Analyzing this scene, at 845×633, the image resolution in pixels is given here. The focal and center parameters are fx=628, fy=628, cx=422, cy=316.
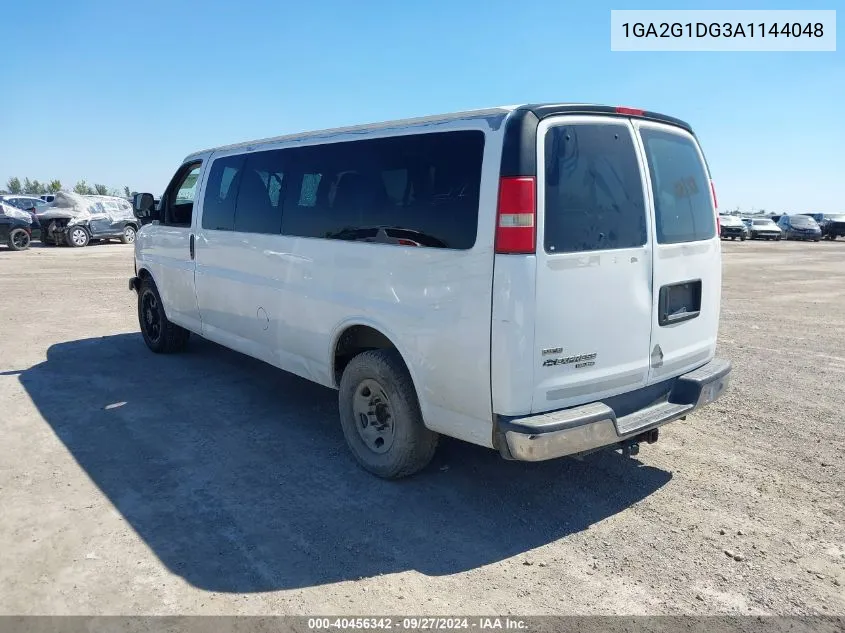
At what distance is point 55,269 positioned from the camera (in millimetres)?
15789

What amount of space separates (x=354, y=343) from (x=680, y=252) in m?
2.25

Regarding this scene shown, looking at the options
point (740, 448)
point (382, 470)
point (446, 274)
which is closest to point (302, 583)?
point (382, 470)

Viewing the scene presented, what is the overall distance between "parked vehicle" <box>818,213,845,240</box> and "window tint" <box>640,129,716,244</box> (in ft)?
142

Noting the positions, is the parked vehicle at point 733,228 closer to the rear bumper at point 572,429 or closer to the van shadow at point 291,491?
the van shadow at point 291,491

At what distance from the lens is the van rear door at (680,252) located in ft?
12.4

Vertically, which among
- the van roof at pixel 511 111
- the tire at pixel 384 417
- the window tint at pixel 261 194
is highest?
the van roof at pixel 511 111

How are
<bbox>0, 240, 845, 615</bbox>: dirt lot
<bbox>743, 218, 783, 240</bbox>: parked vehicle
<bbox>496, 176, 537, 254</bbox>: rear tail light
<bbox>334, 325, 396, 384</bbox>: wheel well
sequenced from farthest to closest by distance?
<bbox>743, 218, 783, 240</bbox>: parked vehicle → <bbox>334, 325, 396, 384</bbox>: wheel well → <bbox>496, 176, 537, 254</bbox>: rear tail light → <bbox>0, 240, 845, 615</bbox>: dirt lot

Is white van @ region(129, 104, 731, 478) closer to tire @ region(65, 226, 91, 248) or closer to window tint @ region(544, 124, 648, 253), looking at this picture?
window tint @ region(544, 124, 648, 253)

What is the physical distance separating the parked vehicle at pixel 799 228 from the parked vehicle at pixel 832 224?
1.45 meters

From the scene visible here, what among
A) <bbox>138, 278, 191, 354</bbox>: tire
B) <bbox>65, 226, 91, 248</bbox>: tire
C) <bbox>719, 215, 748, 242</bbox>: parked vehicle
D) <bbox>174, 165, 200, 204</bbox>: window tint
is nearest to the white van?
<bbox>174, 165, 200, 204</bbox>: window tint

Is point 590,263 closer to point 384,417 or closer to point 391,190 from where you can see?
point 391,190

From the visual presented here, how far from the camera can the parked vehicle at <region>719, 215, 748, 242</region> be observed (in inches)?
1486

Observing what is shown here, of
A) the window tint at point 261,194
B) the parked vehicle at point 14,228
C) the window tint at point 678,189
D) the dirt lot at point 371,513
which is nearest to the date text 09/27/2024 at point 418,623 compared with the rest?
the dirt lot at point 371,513

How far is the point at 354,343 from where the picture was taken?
4480 mm
